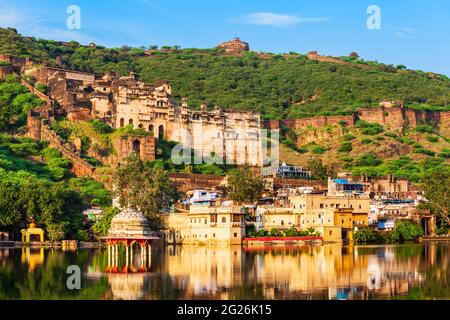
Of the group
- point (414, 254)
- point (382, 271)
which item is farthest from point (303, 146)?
point (382, 271)

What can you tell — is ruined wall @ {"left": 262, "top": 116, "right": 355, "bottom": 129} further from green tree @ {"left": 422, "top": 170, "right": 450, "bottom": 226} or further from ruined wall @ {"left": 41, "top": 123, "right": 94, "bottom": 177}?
green tree @ {"left": 422, "top": 170, "right": 450, "bottom": 226}

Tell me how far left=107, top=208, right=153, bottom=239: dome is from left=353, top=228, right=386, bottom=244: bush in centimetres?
2043

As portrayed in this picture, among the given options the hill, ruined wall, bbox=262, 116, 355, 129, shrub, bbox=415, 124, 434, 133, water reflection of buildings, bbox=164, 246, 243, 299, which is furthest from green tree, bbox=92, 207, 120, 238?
shrub, bbox=415, 124, 434, 133

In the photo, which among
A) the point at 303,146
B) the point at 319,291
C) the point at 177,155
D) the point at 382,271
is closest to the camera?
the point at 319,291

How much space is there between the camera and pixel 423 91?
459 feet

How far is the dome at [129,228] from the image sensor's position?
5934 cm

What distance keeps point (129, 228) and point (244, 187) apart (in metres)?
23.0

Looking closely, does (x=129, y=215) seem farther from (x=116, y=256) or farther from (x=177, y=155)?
(x=177, y=155)

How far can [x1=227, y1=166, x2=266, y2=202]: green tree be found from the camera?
81.4 m

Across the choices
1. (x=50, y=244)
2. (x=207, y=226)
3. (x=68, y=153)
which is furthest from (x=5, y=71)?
(x=207, y=226)

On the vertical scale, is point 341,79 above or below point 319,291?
above

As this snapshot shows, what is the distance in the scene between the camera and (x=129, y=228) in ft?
196

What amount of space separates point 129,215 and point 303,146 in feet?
196
